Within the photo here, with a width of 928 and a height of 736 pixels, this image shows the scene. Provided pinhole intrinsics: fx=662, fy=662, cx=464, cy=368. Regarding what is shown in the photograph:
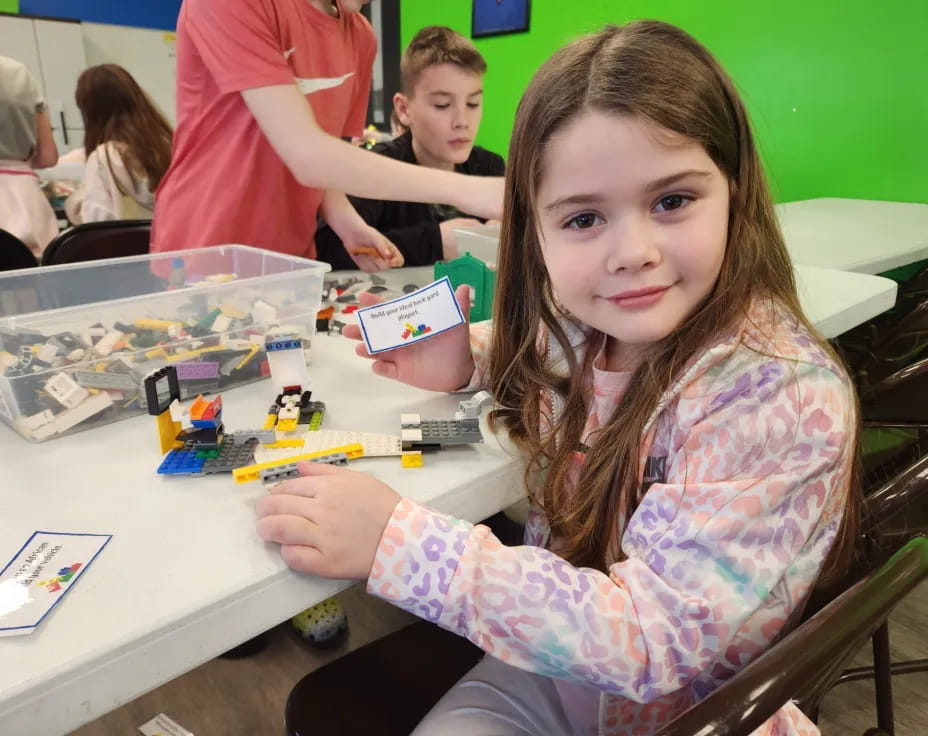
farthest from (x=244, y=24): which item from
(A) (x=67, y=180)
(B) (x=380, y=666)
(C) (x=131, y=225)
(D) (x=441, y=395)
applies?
(A) (x=67, y=180)

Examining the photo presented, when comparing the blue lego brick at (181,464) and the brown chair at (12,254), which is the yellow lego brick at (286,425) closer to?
the blue lego brick at (181,464)

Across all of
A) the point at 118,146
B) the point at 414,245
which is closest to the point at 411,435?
the point at 414,245

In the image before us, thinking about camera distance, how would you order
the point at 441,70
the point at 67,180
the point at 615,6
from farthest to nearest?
the point at 67,180 < the point at 615,6 < the point at 441,70

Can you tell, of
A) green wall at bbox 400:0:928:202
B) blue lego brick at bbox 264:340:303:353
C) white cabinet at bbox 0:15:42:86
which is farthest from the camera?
white cabinet at bbox 0:15:42:86

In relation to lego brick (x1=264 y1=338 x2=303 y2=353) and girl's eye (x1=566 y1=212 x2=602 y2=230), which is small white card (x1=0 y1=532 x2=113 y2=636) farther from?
girl's eye (x1=566 y1=212 x2=602 y2=230)

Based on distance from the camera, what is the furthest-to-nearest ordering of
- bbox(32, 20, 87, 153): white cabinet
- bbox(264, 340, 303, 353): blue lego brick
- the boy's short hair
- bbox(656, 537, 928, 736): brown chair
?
bbox(32, 20, 87, 153): white cabinet → the boy's short hair → bbox(264, 340, 303, 353): blue lego brick → bbox(656, 537, 928, 736): brown chair

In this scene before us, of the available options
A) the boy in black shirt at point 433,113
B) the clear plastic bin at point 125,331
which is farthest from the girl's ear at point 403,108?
the clear plastic bin at point 125,331

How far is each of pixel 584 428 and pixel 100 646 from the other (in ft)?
1.51

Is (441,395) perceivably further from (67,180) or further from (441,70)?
(67,180)

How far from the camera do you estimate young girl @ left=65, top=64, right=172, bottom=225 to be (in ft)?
7.18

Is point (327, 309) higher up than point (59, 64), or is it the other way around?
point (59, 64)

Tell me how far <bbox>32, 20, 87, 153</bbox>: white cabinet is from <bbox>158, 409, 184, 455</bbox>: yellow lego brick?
4.35 m

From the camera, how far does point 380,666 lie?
2.14 feet

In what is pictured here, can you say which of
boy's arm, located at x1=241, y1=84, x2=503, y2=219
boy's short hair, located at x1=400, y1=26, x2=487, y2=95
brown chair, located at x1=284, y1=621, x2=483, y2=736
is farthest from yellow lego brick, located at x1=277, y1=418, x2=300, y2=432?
boy's short hair, located at x1=400, y1=26, x2=487, y2=95
